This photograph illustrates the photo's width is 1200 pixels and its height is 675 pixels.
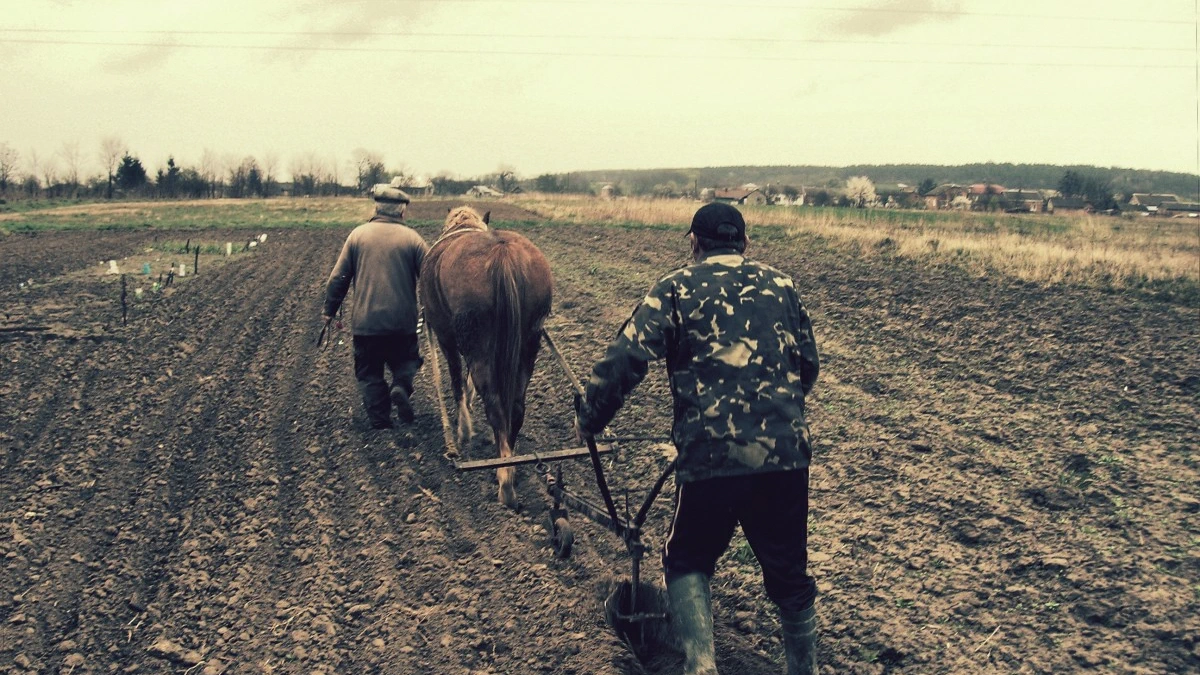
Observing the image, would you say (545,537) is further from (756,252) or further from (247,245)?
(247,245)

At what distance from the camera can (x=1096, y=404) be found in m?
7.30

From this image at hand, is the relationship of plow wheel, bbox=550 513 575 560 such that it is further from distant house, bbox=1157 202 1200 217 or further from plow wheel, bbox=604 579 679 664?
distant house, bbox=1157 202 1200 217

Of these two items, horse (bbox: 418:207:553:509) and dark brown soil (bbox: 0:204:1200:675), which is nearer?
dark brown soil (bbox: 0:204:1200:675)

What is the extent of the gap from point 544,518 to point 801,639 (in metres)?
2.52

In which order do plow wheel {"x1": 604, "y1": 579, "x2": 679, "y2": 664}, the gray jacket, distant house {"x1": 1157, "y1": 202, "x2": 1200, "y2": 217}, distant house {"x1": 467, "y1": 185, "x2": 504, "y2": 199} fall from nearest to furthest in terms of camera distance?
plow wheel {"x1": 604, "y1": 579, "x2": 679, "y2": 664}
the gray jacket
distant house {"x1": 1157, "y1": 202, "x2": 1200, "y2": 217}
distant house {"x1": 467, "y1": 185, "x2": 504, "y2": 199}

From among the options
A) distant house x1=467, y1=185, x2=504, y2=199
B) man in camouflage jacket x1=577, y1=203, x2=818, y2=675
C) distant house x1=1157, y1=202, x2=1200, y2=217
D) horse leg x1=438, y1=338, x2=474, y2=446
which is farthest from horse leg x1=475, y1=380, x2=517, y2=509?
distant house x1=1157, y1=202, x2=1200, y2=217

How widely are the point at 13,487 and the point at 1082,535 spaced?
7.21 m

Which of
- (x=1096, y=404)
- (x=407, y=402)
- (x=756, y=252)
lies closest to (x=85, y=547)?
(x=407, y=402)

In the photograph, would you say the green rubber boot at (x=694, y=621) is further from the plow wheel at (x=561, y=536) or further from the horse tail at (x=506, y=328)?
the horse tail at (x=506, y=328)

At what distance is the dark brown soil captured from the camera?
4234 millimetres

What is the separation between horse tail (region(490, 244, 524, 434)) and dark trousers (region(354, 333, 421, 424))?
1907 mm

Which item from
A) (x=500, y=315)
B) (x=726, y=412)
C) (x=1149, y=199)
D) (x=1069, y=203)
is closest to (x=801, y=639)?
(x=726, y=412)

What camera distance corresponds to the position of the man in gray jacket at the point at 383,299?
743 centimetres

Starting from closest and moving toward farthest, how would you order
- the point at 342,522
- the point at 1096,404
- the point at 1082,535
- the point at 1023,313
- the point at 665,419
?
the point at 1082,535
the point at 342,522
the point at 1096,404
the point at 665,419
the point at 1023,313
